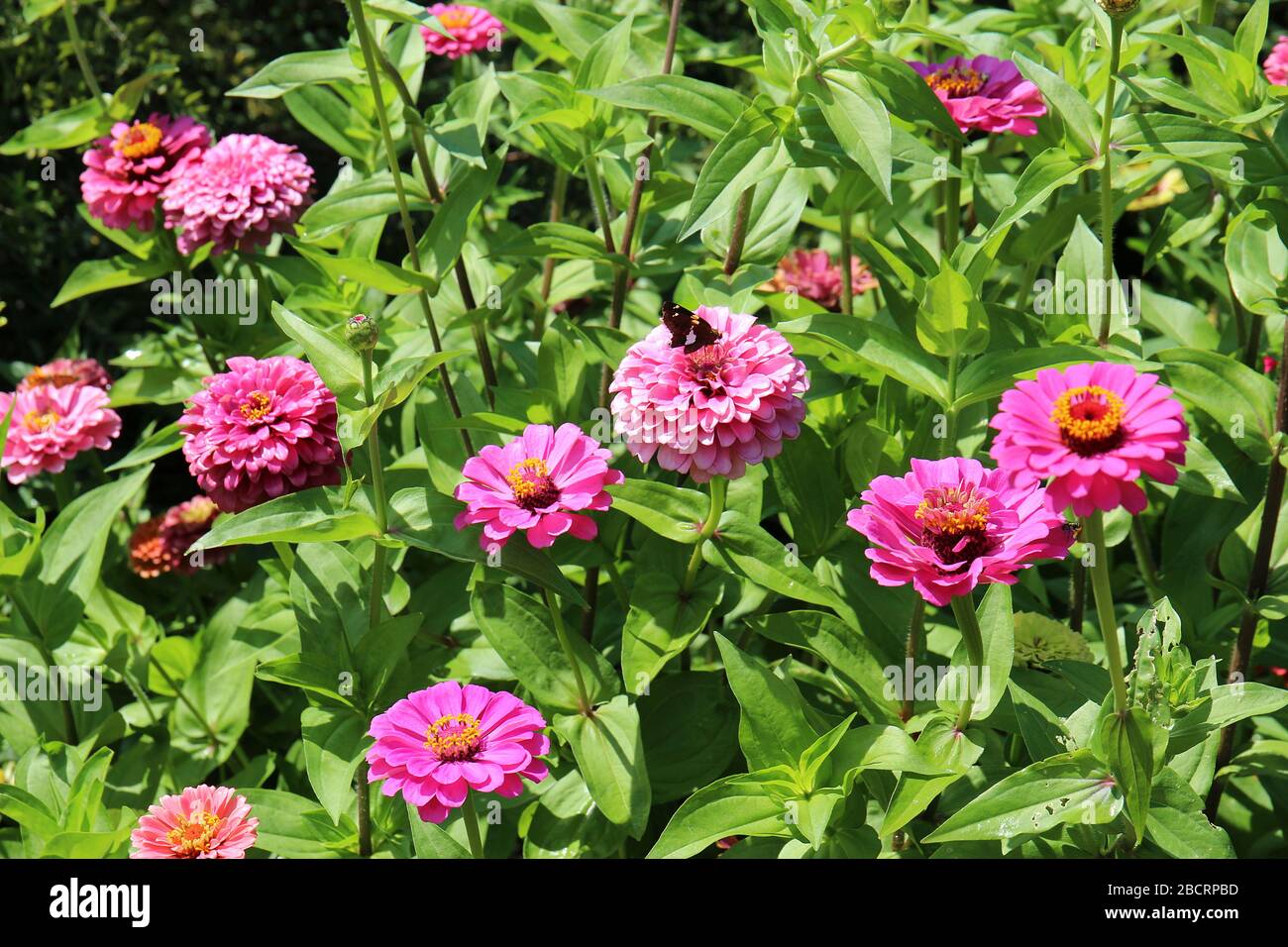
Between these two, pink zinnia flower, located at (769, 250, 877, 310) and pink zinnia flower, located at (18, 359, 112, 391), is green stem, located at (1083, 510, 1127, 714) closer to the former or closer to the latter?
pink zinnia flower, located at (769, 250, 877, 310)

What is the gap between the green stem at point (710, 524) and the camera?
164 centimetres

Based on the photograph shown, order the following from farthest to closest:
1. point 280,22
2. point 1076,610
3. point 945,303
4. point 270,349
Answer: point 280,22 < point 270,349 < point 1076,610 < point 945,303

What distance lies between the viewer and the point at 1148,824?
1501 millimetres

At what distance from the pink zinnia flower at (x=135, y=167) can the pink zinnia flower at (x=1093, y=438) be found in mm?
1745

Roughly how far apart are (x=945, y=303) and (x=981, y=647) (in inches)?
18.1

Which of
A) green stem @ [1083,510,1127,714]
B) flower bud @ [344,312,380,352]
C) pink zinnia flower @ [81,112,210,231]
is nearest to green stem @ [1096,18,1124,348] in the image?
green stem @ [1083,510,1127,714]

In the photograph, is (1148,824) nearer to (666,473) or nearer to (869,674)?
(869,674)

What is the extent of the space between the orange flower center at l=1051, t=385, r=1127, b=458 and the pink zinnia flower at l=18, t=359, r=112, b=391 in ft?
6.45

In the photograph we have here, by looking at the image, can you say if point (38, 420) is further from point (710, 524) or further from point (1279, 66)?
point (1279, 66)

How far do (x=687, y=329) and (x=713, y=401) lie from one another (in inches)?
4.3

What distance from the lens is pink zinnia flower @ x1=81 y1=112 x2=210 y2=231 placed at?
7.64 ft

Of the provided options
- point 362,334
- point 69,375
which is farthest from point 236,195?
point 362,334

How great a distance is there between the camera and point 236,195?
223 centimetres
